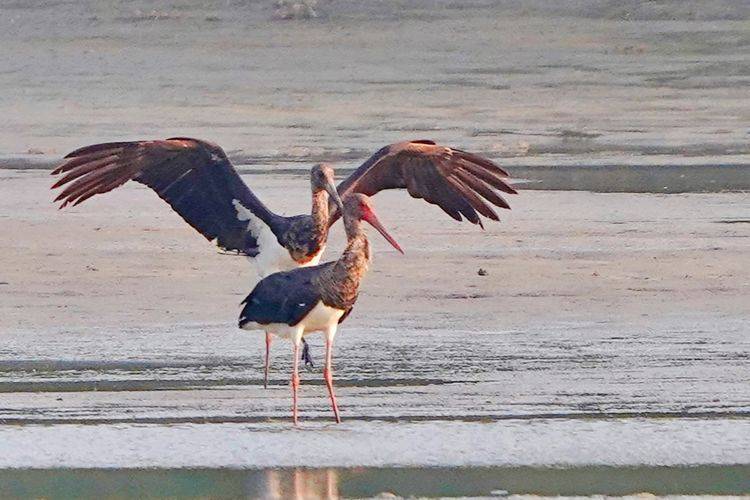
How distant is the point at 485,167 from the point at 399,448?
2747 mm

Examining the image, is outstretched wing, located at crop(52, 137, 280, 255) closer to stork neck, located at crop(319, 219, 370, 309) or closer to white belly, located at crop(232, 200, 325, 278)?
white belly, located at crop(232, 200, 325, 278)

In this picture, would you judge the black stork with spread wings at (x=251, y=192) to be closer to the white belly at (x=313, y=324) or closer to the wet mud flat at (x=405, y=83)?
the white belly at (x=313, y=324)

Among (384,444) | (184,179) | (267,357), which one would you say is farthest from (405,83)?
(384,444)

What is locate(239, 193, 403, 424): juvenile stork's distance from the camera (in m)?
8.45

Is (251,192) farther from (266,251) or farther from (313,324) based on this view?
(313,324)

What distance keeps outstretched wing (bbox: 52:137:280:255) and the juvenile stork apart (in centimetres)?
138

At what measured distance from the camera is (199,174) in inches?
399

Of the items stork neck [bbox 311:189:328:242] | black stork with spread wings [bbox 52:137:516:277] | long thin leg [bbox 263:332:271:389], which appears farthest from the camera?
black stork with spread wings [bbox 52:137:516:277]

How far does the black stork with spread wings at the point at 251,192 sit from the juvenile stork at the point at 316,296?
97cm

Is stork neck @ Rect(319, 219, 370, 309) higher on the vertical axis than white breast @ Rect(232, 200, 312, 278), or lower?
lower

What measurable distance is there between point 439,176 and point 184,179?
136 cm

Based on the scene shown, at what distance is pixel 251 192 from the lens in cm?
1011

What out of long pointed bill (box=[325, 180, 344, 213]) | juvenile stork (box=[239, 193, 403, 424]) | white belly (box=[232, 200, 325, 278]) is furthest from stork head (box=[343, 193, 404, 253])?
white belly (box=[232, 200, 325, 278])

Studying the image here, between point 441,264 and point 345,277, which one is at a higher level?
point 441,264
